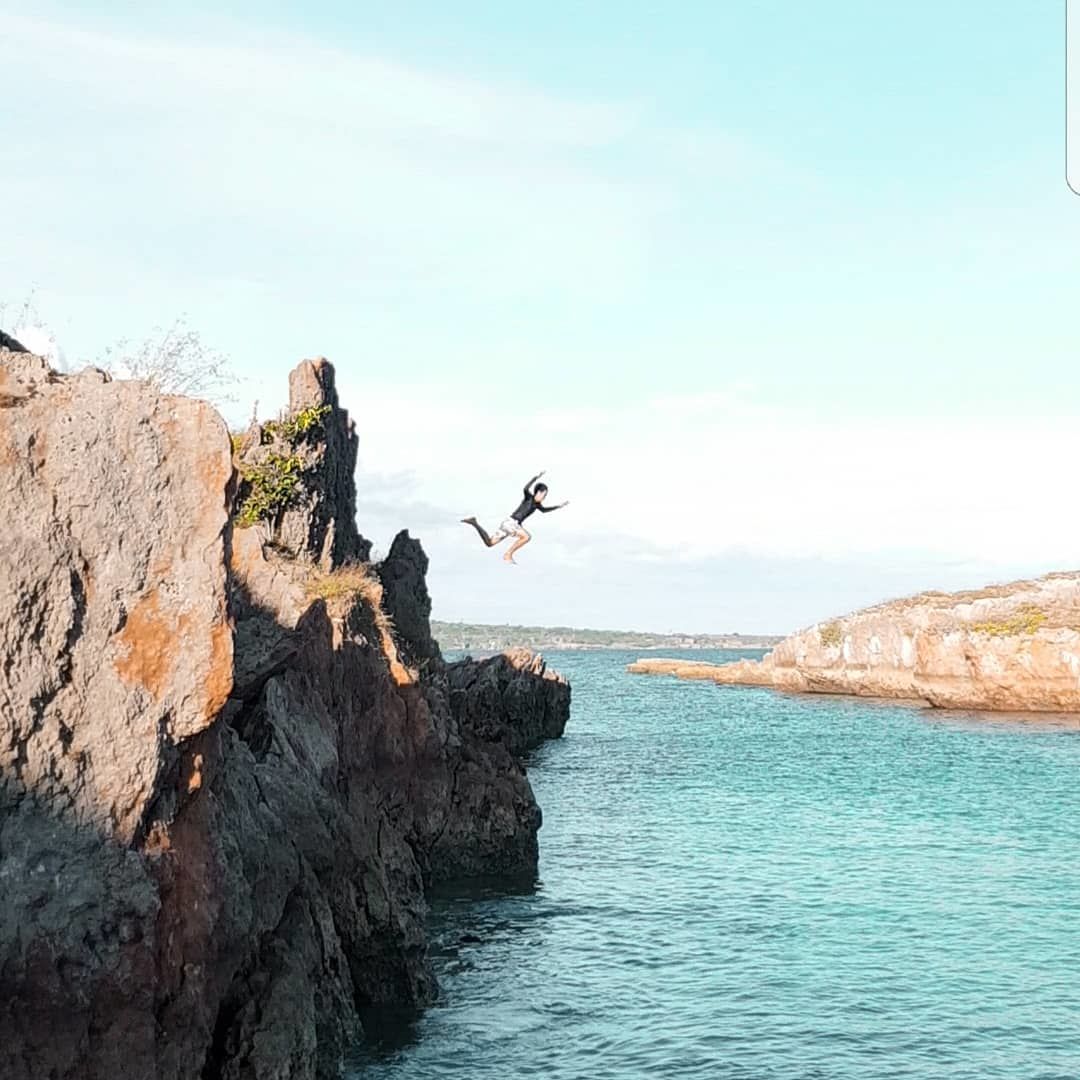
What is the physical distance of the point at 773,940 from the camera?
29.0 meters

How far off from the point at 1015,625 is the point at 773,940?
2976 inches

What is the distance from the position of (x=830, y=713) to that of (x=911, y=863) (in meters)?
68.8

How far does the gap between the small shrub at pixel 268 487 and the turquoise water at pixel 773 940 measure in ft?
36.2

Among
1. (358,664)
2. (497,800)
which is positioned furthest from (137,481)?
(497,800)

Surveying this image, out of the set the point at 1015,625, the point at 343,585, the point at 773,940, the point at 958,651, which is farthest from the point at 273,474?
the point at 958,651

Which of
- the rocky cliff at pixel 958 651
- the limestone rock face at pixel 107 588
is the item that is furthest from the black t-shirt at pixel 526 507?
the rocky cliff at pixel 958 651

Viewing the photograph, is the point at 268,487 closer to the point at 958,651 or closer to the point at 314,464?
the point at 314,464

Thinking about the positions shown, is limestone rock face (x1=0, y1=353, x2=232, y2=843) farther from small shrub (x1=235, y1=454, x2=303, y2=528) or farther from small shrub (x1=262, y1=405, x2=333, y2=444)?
small shrub (x1=262, y1=405, x2=333, y2=444)

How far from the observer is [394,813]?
32.1 m

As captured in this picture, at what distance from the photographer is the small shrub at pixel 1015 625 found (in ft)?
317

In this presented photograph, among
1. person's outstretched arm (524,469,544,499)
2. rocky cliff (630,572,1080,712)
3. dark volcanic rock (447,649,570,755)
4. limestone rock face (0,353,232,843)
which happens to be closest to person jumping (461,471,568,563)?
person's outstretched arm (524,469,544,499)

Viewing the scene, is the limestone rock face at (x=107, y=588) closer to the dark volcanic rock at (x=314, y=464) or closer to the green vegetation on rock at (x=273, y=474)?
the green vegetation on rock at (x=273, y=474)

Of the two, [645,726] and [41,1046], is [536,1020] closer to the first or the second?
[41,1046]

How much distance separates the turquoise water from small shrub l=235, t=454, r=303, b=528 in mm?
11049
